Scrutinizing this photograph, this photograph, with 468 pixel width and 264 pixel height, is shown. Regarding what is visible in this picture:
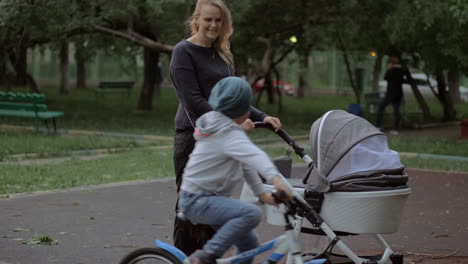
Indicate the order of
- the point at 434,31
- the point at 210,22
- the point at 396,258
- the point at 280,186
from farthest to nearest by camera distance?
1. the point at 434,31
2. the point at 396,258
3. the point at 210,22
4. the point at 280,186

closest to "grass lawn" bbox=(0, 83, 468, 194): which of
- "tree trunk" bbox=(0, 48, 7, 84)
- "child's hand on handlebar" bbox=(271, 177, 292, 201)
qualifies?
"tree trunk" bbox=(0, 48, 7, 84)

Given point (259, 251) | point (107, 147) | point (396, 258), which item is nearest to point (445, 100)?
point (107, 147)

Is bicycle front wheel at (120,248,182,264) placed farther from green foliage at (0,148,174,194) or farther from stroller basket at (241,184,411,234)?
green foliage at (0,148,174,194)

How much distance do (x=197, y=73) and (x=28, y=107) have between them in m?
13.4

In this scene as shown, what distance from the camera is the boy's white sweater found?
4413 millimetres

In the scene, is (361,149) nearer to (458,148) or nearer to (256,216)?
(256,216)

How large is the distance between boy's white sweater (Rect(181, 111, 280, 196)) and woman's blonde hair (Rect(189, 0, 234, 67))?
957mm

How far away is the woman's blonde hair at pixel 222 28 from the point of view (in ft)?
17.4

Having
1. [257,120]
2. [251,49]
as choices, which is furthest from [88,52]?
[257,120]

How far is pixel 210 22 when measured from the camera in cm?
530

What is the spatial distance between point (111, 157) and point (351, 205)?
9101 millimetres

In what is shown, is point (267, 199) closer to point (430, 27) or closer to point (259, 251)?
point (259, 251)

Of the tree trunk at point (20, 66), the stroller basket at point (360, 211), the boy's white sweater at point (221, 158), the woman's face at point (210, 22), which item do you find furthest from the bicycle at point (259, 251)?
the tree trunk at point (20, 66)

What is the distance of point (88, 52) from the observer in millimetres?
32469
